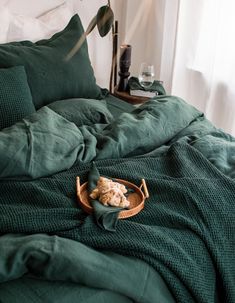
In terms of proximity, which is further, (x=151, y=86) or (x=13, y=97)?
(x=151, y=86)

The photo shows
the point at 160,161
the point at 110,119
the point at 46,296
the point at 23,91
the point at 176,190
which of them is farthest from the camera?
the point at 110,119

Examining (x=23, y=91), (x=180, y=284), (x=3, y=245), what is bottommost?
(x=180, y=284)

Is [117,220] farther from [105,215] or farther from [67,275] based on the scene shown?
[67,275]

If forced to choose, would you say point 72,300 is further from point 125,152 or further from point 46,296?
point 125,152

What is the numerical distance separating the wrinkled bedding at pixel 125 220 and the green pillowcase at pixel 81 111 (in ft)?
0.58

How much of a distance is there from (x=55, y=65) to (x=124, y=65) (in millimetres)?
610

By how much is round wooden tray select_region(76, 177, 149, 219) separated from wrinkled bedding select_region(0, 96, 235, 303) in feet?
0.06

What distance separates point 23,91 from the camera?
1.57 meters

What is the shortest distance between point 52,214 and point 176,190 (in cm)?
36

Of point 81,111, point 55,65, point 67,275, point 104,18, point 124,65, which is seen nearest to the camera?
point 67,275

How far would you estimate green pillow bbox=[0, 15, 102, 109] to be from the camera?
1737 millimetres

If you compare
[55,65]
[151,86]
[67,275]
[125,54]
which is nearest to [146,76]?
[151,86]

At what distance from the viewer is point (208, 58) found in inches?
87.9

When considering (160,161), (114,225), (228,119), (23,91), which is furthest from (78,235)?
(228,119)
